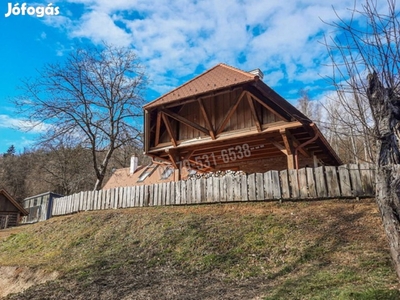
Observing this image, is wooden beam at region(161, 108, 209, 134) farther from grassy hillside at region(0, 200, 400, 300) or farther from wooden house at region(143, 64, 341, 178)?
grassy hillside at region(0, 200, 400, 300)

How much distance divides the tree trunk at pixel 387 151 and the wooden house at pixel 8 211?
36196mm

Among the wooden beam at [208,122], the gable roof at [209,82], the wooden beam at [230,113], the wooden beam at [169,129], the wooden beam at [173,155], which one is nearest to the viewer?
the gable roof at [209,82]

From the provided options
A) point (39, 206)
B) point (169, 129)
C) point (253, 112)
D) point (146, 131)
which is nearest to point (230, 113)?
point (253, 112)

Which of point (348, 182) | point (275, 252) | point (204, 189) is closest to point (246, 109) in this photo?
point (204, 189)

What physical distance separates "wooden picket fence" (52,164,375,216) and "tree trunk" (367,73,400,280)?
2.91 m

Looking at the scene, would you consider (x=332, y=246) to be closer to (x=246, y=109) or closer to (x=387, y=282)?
(x=387, y=282)

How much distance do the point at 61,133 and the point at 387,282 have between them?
60.5 ft

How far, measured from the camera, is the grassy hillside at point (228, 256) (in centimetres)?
474

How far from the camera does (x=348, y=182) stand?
8656 millimetres

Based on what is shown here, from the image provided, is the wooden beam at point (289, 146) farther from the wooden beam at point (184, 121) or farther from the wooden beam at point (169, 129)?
the wooden beam at point (169, 129)

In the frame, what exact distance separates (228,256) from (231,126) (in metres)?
6.89

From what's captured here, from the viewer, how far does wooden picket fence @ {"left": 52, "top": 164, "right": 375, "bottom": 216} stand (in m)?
8.64

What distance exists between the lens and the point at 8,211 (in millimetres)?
31797

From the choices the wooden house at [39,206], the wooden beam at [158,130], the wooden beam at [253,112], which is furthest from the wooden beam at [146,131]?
the wooden house at [39,206]
